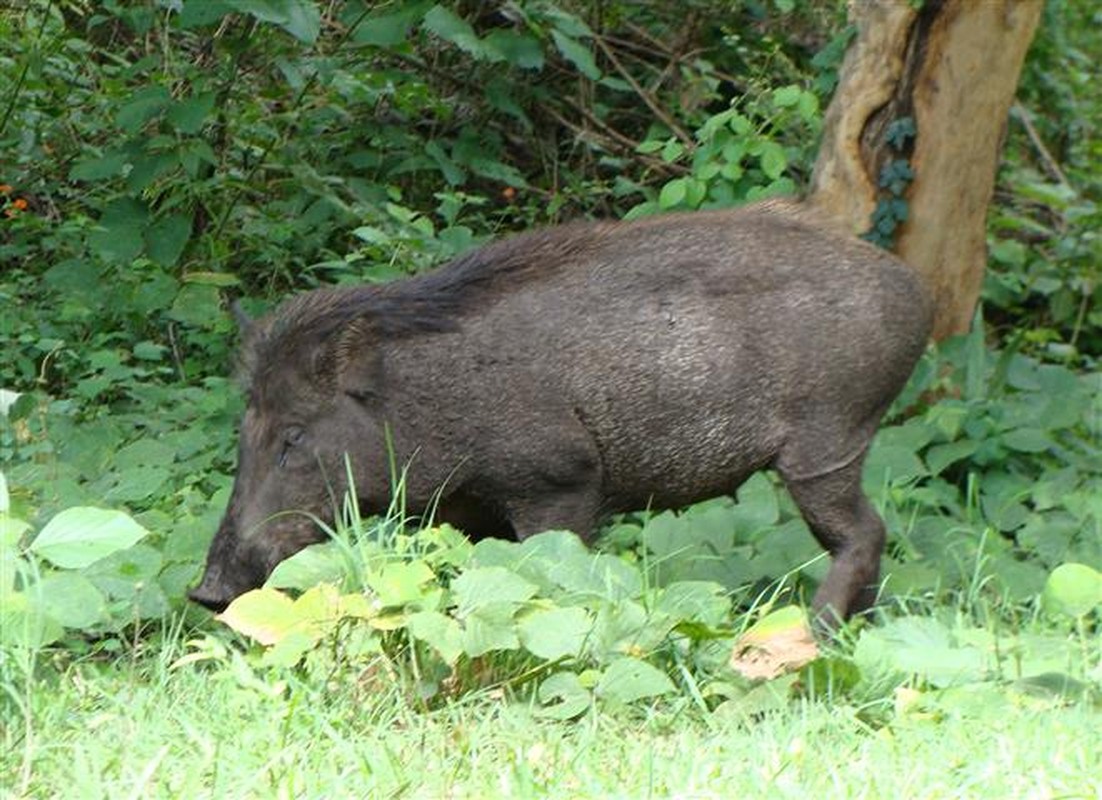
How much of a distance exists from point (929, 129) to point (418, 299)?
3.13 meters

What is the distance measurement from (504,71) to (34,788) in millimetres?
7093

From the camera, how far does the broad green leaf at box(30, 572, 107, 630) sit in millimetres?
4383

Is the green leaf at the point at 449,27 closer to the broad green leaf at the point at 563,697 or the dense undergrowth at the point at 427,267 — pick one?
the dense undergrowth at the point at 427,267

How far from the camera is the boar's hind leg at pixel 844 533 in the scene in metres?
5.78

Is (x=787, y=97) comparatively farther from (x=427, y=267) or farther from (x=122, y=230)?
(x=122, y=230)

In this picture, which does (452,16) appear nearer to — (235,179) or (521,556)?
(235,179)

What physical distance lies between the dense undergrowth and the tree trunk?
0.26 m

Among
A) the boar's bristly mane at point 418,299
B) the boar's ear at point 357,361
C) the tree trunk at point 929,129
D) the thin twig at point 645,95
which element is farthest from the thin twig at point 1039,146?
the boar's ear at point 357,361

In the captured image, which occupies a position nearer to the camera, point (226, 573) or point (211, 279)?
point (226, 573)

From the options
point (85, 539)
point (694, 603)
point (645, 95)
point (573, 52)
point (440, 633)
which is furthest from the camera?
point (645, 95)

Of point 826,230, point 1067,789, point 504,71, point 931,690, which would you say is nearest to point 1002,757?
point 1067,789

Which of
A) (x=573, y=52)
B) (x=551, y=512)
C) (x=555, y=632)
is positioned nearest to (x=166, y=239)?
(x=573, y=52)

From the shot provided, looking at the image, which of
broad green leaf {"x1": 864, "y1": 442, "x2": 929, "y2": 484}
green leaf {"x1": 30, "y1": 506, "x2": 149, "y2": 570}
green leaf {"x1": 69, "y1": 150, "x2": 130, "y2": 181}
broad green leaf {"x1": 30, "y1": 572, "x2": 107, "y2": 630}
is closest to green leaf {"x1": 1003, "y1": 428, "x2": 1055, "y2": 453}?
broad green leaf {"x1": 864, "y1": 442, "x2": 929, "y2": 484}

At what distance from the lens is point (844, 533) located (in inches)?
230
